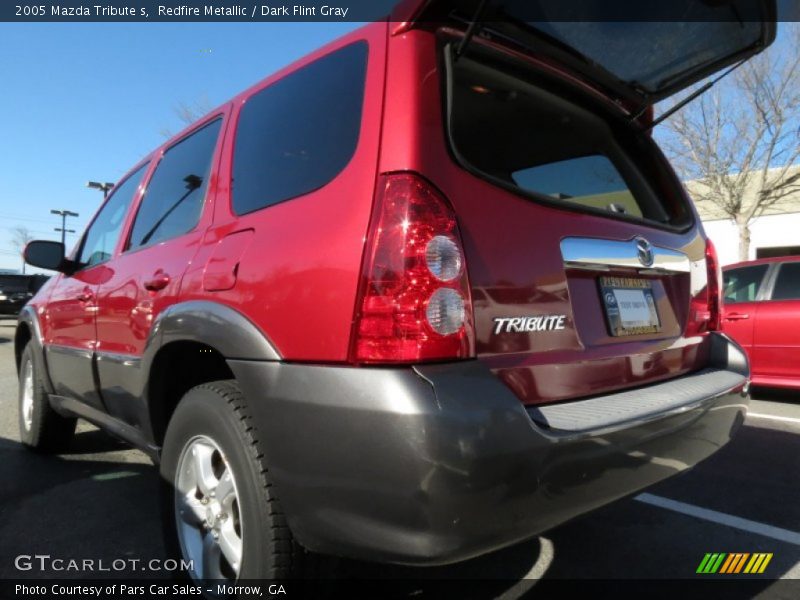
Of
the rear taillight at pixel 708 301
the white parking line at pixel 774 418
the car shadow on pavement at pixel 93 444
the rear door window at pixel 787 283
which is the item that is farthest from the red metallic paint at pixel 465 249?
the rear door window at pixel 787 283

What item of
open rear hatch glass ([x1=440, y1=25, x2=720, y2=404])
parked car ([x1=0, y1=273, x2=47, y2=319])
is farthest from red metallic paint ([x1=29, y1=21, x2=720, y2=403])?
parked car ([x1=0, y1=273, x2=47, y2=319])

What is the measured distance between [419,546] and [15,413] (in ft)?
17.8

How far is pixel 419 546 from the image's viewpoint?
53.8 inches

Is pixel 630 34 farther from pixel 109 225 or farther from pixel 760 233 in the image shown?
pixel 760 233

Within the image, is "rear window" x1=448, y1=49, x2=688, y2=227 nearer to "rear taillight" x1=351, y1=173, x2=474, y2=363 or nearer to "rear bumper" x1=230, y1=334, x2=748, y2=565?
"rear taillight" x1=351, y1=173, x2=474, y2=363

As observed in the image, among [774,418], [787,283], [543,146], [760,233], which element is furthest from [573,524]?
[760,233]

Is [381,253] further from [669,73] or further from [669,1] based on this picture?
[669,73]

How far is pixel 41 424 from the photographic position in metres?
3.80

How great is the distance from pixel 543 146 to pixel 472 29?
67 cm

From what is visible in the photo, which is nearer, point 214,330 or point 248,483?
point 248,483

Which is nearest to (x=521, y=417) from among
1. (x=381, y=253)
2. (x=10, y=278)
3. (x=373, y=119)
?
(x=381, y=253)

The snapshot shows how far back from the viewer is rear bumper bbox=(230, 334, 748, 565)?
4.42 ft

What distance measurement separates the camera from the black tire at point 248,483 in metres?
1.63

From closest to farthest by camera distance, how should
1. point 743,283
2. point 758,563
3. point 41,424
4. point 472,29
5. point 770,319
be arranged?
point 472,29
point 758,563
point 41,424
point 770,319
point 743,283
